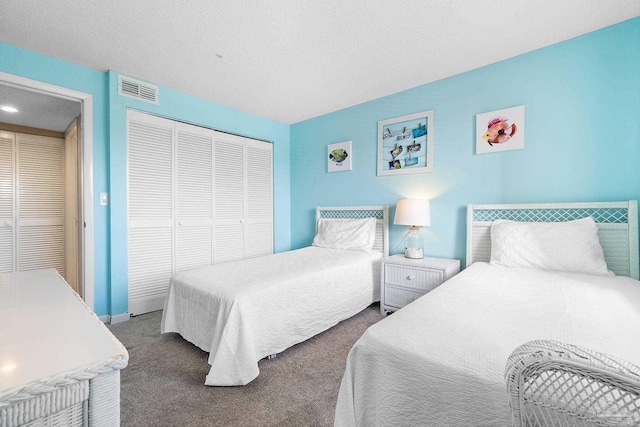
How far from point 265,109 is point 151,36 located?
1.68 meters

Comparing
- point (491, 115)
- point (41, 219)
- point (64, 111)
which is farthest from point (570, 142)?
point (41, 219)

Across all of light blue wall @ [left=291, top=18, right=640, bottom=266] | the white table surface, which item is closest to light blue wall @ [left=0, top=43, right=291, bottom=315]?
the white table surface

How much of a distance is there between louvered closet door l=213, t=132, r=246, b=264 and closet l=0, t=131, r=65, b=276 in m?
2.62

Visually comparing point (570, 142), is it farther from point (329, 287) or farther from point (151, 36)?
point (151, 36)

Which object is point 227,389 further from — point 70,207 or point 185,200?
point 70,207

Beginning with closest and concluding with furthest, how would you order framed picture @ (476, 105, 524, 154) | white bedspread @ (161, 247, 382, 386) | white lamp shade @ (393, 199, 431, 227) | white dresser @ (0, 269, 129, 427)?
white dresser @ (0, 269, 129, 427), white bedspread @ (161, 247, 382, 386), framed picture @ (476, 105, 524, 154), white lamp shade @ (393, 199, 431, 227)

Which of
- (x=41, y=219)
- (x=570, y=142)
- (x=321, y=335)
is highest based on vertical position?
(x=570, y=142)

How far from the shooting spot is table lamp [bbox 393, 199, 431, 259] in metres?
2.81

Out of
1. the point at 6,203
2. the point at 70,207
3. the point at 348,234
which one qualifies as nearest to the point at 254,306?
the point at 348,234

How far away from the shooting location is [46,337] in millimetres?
663

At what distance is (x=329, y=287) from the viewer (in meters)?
2.43

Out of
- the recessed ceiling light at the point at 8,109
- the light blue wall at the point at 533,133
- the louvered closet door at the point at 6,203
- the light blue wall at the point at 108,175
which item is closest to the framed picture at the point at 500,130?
the light blue wall at the point at 533,133

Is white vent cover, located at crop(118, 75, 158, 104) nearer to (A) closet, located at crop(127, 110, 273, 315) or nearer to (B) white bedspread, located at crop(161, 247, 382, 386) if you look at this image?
(A) closet, located at crop(127, 110, 273, 315)

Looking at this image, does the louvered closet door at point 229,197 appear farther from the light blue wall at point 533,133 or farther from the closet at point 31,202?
the closet at point 31,202
